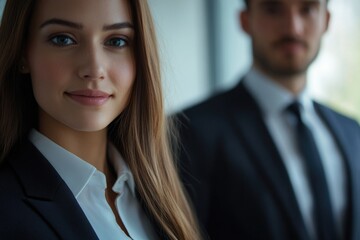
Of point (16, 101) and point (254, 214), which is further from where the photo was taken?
point (254, 214)

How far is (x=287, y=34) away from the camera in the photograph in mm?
1923

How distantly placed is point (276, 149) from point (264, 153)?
1.7 inches

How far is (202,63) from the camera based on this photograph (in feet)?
12.4

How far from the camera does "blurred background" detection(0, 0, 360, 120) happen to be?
319cm

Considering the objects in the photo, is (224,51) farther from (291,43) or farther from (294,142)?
(294,142)

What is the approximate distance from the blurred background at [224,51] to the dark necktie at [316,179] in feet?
3.50

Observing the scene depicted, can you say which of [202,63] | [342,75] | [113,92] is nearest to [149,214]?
[113,92]

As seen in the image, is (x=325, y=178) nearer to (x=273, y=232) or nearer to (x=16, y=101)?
(x=273, y=232)

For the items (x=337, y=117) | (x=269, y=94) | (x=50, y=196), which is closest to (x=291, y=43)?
(x=269, y=94)

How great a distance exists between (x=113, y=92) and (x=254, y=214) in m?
0.75

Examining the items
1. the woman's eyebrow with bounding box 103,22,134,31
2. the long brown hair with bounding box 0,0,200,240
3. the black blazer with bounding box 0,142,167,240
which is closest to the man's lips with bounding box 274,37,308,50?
the long brown hair with bounding box 0,0,200,240

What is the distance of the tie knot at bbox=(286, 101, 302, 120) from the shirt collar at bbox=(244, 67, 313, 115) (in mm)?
14

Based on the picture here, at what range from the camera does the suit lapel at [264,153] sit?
1.72m

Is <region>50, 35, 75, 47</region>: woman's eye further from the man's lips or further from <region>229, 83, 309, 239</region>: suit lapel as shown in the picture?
the man's lips
